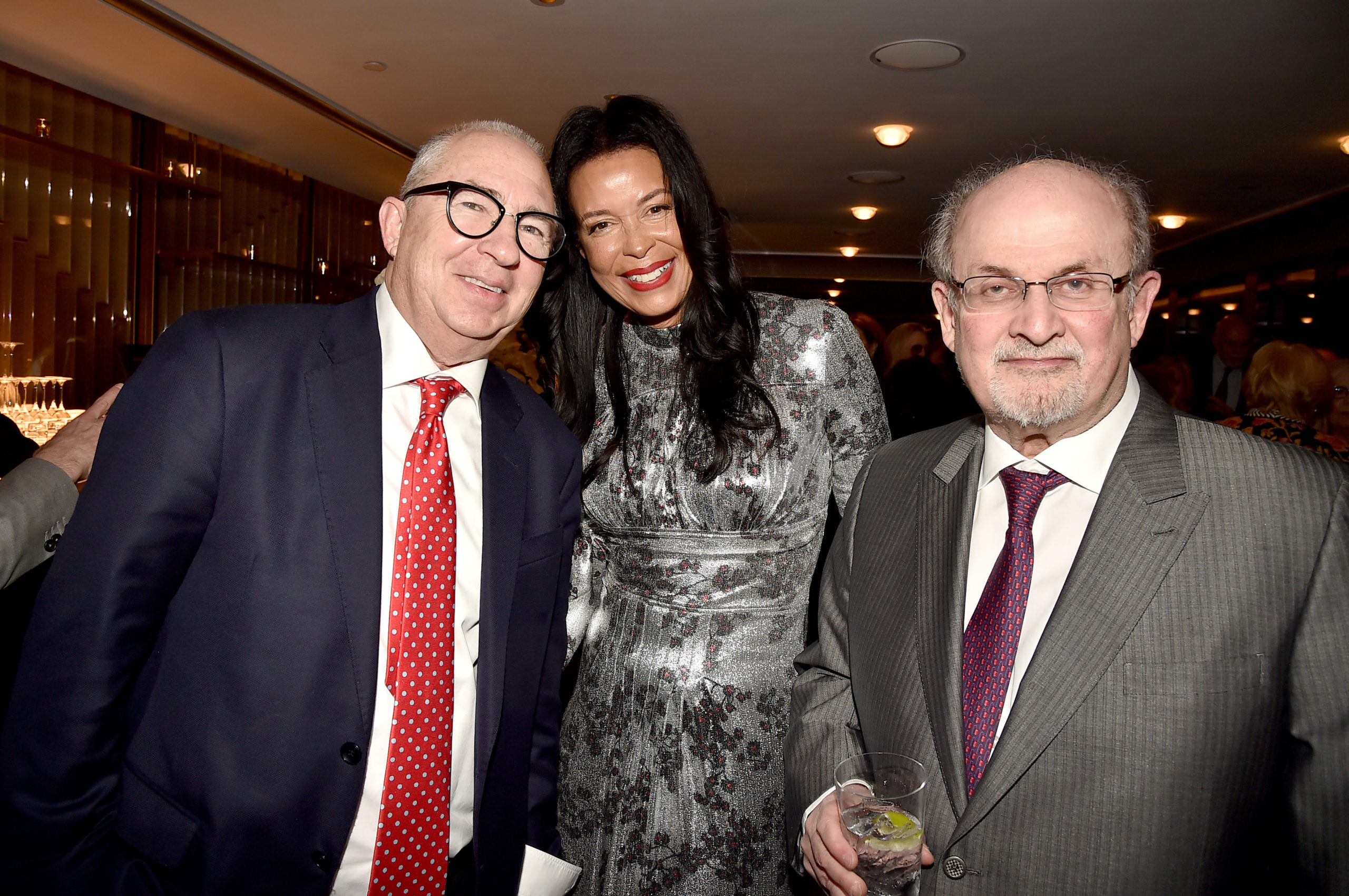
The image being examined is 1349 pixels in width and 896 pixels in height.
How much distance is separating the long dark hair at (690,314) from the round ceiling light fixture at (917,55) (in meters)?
3.91

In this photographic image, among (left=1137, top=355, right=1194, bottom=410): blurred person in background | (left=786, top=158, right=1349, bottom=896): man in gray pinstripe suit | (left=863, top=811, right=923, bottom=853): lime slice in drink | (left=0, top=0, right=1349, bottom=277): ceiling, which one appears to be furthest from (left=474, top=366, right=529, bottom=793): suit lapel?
(left=1137, top=355, right=1194, bottom=410): blurred person in background

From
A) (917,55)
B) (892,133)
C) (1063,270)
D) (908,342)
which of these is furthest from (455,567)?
(892,133)

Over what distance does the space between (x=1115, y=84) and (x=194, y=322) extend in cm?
646

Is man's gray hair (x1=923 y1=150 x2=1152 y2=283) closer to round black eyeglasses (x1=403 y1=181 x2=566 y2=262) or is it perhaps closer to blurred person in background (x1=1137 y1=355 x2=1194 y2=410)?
round black eyeglasses (x1=403 y1=181 x2=566 y2=262)

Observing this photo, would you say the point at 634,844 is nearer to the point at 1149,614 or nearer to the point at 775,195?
the point at 1149,614

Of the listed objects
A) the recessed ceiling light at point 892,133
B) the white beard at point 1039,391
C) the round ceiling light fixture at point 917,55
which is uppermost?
the recessed ceiling light at point 892,133

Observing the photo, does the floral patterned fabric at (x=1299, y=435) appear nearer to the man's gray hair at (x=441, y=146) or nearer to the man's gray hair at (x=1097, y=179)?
the man's gray hair at (x=1097, y=179)

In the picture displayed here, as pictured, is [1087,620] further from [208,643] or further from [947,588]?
[208,643]

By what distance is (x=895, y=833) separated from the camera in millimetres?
1149

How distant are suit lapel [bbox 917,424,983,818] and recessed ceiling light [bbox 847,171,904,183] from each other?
7799mm

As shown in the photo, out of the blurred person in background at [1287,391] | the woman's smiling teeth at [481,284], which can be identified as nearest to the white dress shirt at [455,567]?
the woman's smiling teeth at [481,284]

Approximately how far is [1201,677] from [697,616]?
1.02 metres

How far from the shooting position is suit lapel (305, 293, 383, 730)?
1313 mm

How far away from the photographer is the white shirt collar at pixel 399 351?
152cm
